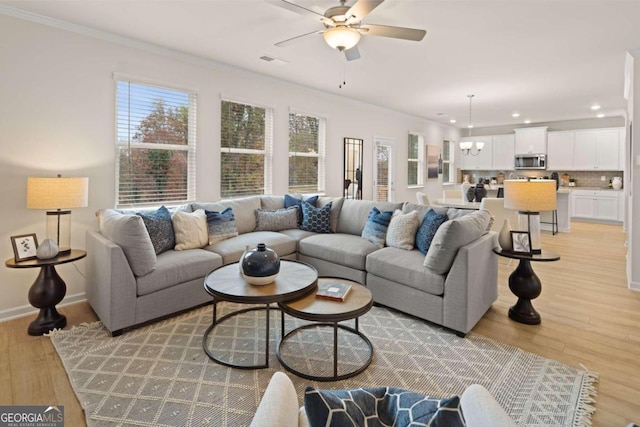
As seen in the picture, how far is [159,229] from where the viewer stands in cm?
331

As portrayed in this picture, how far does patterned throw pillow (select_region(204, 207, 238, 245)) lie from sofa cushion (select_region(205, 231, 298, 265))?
0.20 ft

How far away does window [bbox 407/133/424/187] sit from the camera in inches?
335

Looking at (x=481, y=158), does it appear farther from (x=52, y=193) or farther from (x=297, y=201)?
(x=52, y=193)

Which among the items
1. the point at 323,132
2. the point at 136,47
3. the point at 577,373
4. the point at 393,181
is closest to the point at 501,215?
the point at 393,181

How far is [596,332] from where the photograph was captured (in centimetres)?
282

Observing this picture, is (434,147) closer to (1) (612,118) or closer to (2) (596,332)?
(1) (612,118)

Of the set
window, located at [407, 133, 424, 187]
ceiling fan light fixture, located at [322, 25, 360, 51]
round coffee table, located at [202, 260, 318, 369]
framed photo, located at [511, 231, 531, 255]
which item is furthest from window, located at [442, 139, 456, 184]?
round coffee table, located at [202, 260, 318, 369]

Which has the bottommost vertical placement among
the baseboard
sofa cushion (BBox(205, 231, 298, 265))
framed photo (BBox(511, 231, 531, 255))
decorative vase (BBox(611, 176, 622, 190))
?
the baseboard

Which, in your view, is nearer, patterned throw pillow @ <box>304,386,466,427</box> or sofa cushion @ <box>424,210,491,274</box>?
patterned throw pillow @ <box>304,386,466,427</box>

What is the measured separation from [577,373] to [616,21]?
10.8ft

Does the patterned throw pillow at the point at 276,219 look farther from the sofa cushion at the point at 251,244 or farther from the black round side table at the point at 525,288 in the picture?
the black round side table at the point at 525,288

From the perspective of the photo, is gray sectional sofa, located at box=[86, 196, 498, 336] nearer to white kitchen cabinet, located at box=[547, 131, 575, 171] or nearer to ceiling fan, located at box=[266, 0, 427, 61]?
ceiling fan, located at box=[266, 0, 427, 61]

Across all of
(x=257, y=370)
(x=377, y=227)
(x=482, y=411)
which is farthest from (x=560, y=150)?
(x=482, y=411)

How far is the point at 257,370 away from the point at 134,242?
1466mm
